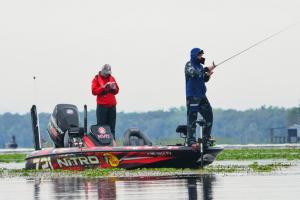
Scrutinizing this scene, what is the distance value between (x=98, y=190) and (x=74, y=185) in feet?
6.30

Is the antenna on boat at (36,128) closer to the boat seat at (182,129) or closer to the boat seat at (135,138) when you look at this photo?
the boat seat at (135,138)


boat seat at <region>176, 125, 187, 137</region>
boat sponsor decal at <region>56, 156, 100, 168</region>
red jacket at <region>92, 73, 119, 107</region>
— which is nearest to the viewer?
boat sponsor decal at <region>56, 156, 100, 168</region>

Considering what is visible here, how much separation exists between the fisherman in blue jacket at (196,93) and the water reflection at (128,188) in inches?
194

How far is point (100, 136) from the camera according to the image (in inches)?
1088

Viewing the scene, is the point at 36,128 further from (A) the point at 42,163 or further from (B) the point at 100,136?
(B) the point at 100,136

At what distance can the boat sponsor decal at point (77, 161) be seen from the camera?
26969 mm

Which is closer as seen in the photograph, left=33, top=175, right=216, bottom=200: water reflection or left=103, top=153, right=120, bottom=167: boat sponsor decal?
left=33, top=175, right=216, bottom=200: water reflection

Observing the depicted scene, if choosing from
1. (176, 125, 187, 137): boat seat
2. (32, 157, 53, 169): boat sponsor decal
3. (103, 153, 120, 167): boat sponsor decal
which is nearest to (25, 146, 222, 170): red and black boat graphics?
(103, 153, 120, 167): boat sponsor decal

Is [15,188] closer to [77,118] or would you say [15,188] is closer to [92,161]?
[92,161]

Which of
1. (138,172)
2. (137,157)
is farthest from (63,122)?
(138,172)

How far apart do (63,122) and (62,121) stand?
0.04 metres

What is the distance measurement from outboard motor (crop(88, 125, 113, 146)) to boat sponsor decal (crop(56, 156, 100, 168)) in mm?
610

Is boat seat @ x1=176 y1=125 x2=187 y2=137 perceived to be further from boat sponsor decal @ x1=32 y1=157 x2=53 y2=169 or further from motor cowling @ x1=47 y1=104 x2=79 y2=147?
boat sponsor decal @ x1=32 y1=157 x2=53 y2=169

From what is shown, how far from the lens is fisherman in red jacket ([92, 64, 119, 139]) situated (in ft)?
90.9
